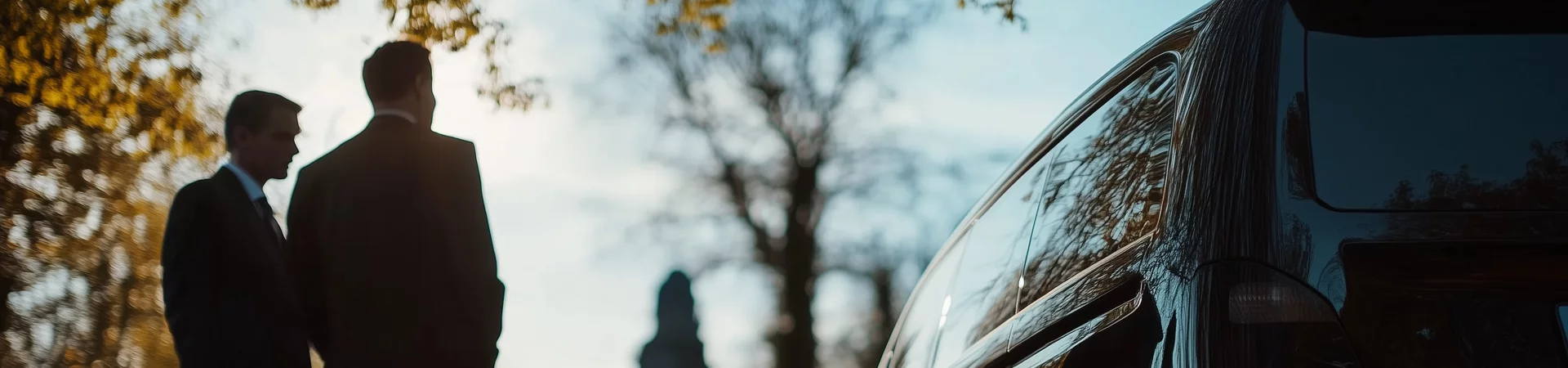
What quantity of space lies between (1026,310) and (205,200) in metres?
2.31

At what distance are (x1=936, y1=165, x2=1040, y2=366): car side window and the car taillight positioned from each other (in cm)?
84

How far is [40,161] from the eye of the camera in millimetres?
14477

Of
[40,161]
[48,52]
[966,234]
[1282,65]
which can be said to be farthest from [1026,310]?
[40,161]

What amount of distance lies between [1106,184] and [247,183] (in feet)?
8.60

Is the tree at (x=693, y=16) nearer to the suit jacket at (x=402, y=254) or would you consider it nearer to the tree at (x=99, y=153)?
the tree at (x=99, y=153)

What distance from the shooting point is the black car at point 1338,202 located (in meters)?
1.54

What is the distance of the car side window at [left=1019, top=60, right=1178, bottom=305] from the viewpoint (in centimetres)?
204

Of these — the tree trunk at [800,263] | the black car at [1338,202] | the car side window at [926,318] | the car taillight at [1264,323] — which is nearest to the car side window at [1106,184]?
the black car at [1338,202]

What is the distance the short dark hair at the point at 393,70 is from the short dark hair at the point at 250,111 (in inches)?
25.3

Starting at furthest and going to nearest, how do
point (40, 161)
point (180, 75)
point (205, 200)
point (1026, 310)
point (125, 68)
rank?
point (40, 161)
point (125, 68)
point (180, 75)
point (205, 200)
point (1026, 310)

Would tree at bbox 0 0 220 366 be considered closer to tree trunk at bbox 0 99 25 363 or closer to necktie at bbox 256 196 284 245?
tree trunk at bbox 0 99 25 363

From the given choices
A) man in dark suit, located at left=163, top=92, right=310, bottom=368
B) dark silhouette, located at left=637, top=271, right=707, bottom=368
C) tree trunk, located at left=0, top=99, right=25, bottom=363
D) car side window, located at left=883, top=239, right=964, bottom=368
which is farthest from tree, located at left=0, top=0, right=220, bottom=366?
car side window, located at left=883, top=239, right=964, bottom=368

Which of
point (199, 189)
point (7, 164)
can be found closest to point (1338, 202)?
point (199, 189)

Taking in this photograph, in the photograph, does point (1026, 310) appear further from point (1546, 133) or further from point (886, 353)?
point (886, 353)
